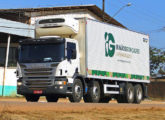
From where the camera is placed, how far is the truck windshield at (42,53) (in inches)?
658

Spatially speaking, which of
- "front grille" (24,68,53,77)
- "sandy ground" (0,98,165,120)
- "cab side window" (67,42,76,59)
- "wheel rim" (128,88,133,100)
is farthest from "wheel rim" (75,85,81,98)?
"wheel rim" (128,88,133,100)

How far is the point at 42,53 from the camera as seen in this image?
1700 centimetres

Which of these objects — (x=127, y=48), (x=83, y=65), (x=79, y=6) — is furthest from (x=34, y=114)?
(x=79, y=6)

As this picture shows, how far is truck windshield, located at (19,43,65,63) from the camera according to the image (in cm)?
1672

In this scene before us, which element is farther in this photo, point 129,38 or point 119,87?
point 129,38

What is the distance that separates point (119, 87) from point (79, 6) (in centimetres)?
2927

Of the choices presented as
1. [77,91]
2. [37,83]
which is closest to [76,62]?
[77,91]

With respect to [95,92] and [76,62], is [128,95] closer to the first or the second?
[95,92]

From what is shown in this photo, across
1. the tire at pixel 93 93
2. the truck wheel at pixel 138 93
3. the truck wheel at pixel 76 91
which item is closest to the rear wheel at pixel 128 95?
the truck wheel at pixel 138 93

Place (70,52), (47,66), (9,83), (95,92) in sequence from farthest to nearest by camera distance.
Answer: (9,83), (95,92), (70,52), (47,66)

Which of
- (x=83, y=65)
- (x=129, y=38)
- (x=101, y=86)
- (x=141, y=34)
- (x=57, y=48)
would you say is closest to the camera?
(x=57, y=48)

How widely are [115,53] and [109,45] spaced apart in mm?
832

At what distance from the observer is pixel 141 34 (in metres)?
24.7

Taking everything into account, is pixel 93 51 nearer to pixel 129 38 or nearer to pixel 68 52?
pixel 68 52
